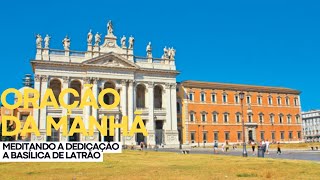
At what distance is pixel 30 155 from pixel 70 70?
1610 inches

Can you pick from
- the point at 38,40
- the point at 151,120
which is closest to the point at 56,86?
the point at 38,40

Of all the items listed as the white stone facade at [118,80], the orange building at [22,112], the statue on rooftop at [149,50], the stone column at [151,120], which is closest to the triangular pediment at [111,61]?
the white stone facade at [118,80]

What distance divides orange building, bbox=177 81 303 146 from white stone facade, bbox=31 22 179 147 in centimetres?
371

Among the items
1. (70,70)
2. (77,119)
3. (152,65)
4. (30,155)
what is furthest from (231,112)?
(30,155)

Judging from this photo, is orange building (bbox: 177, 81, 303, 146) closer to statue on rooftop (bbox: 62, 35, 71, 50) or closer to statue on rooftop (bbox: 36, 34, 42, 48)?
statue on rooftop (bbox: 62, 35, 71, 50)

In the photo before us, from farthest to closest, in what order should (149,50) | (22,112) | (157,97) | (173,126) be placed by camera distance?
(157,97), (22,112), (149,50), (173,126)

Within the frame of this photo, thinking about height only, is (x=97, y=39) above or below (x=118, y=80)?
above

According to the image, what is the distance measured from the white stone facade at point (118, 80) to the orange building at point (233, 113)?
3707 mm

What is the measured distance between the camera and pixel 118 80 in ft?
194

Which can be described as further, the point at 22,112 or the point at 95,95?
the point at 22,112

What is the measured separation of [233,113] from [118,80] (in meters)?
22.8

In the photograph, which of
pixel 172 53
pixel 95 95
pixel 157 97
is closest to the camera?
pixel 95 95

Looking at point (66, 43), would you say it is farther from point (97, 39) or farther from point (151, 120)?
point (151, 120)

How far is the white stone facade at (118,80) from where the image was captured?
55.9 m
